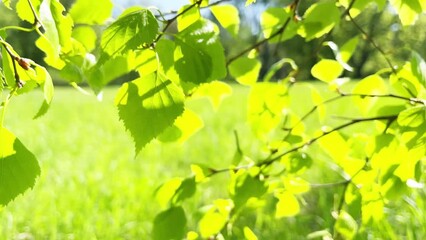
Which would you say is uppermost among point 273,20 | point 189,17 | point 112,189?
point 189,17

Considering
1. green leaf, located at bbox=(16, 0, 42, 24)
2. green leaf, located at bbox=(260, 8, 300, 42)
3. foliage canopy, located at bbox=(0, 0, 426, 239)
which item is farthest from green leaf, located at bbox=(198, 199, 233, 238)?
green leaf, located at bbox=(16, 0, 42, 24)

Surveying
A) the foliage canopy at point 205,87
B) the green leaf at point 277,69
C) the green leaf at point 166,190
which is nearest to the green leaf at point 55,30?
the foliage canopy at point 205,87

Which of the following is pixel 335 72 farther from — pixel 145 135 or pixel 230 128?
pixel 230 128

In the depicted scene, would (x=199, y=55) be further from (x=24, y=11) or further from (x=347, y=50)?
(x=347, y=50)


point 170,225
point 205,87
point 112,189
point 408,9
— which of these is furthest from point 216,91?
point 112,189

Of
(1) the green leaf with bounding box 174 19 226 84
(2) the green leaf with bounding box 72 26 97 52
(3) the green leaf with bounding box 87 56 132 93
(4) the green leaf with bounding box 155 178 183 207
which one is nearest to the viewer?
(1) the green leaf with bounding box 174 19 226 84

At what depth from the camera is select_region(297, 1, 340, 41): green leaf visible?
905 mm

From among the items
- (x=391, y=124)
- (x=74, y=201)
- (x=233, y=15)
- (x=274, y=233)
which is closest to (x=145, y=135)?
(x=233, y=15)

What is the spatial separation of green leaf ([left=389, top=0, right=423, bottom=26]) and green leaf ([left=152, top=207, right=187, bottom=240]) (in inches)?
19.6

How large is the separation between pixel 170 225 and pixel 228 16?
379mm

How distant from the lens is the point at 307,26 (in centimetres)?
92

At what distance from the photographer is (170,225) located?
3.25 ft

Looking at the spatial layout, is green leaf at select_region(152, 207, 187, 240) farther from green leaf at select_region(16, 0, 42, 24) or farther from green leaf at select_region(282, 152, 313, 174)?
green leaf at select_region(16, 0, 42, 24)

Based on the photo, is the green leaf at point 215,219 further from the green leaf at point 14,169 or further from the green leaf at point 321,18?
the green leaf at point 14,169
